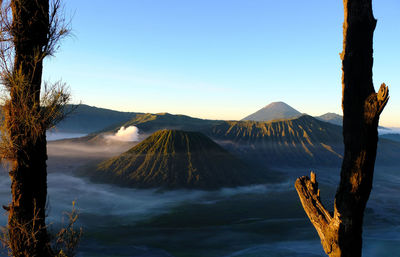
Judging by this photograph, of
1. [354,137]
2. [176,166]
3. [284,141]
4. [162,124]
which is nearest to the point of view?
[354,137]

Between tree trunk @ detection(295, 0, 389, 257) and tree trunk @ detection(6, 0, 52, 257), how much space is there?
7718mm

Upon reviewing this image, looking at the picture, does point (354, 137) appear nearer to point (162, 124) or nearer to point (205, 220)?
point (205, 220)

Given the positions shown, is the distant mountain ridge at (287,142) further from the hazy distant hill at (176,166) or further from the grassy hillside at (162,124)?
the hazy distant hill at (176,166)

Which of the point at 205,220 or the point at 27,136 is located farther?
the point at 205,220

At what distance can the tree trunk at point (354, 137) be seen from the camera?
655 centimetres

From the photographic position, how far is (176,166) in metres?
81.6

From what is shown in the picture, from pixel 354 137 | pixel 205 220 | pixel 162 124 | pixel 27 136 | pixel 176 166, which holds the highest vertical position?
pixel 162 124

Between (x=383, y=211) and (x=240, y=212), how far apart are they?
2823cm

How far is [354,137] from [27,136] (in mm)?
8757

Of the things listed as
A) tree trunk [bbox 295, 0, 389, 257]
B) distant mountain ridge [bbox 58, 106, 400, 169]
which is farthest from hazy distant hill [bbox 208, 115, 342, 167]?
tree trunk [bbox 295, 0, 389, 257]

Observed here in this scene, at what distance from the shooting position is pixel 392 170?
388 feet

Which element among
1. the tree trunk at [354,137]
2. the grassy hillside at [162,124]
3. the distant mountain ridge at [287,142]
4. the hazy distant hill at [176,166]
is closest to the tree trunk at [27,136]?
the tree trunk at [354,137]

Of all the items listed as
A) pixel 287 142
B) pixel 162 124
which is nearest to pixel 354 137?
pixel 287 142

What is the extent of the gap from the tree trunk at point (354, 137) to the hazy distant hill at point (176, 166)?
6970 cm
